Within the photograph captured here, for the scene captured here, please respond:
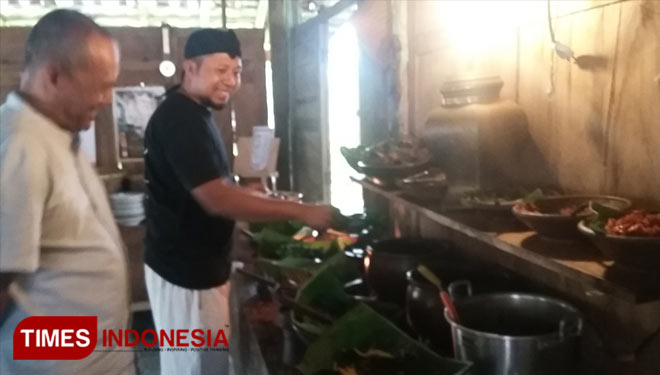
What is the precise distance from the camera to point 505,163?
149cm

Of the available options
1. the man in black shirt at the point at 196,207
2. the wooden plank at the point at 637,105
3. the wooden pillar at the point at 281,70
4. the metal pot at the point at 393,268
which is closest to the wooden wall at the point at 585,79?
the wooden plank at the point at 637,105

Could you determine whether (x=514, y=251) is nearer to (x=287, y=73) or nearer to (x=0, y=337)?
(x=0, y=337)

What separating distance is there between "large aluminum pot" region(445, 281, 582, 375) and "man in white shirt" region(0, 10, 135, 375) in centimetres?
80

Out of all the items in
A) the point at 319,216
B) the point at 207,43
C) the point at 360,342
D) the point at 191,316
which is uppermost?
the point at 207,43

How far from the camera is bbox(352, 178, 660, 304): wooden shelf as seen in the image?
877 millimetres

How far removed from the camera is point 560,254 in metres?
1.05

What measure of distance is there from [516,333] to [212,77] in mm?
1277

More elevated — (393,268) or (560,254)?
(560,254)

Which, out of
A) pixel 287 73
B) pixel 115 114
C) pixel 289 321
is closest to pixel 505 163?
pixel 289 321

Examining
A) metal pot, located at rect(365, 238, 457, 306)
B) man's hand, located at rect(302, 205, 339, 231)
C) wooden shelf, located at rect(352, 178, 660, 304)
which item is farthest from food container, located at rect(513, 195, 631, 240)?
man's hand, located at rect(302, 205, 339, 231)

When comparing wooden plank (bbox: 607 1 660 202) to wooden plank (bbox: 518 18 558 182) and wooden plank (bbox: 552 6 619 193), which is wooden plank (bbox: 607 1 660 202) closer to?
wooden plank (bbox: 552 6 619 193)

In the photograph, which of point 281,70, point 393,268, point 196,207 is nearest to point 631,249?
point 393,268

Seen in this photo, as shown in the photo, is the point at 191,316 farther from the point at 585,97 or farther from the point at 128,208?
the point at 128,208

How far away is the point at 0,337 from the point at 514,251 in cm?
108
